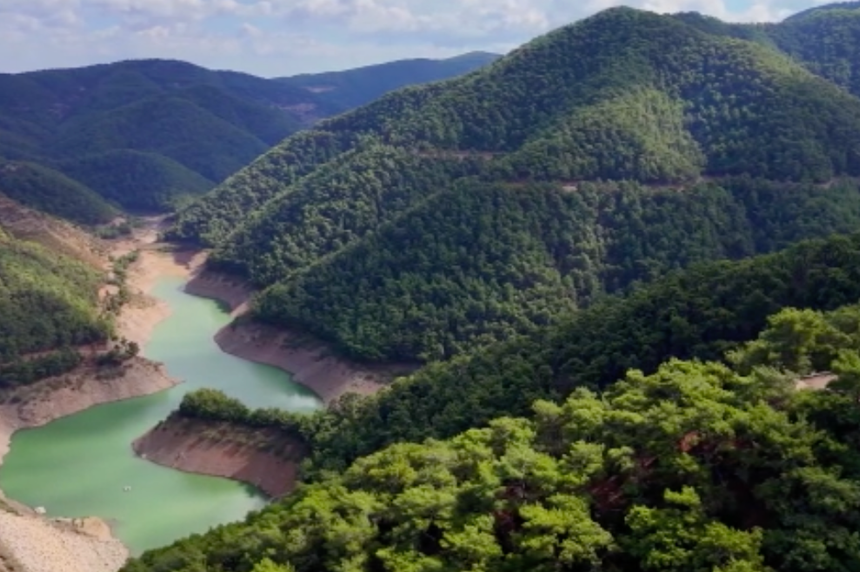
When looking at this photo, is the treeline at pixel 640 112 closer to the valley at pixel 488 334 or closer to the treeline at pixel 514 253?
the valley at pixel 488 334

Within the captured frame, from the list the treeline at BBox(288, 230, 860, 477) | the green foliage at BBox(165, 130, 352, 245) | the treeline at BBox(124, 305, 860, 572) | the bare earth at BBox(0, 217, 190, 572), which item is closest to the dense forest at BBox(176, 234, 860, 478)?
the treeline at BBox(288, 230, 860, 477)

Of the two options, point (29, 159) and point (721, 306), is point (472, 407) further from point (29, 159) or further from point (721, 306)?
point (29, 159)

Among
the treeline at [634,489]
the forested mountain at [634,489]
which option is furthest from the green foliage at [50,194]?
the forested mountain at [634,489]

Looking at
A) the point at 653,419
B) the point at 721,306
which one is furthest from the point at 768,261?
the point at 653,419

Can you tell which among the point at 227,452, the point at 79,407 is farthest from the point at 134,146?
the point at 227,452

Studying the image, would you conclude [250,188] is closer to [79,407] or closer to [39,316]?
[39,316]

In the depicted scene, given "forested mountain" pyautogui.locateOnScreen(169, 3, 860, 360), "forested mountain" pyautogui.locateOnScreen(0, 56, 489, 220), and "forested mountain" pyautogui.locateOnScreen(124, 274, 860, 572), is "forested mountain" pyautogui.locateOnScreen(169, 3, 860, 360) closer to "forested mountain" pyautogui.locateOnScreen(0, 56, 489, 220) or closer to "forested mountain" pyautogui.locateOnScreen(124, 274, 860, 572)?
"forested mountain" pyautogui.locateOnScreen(124, 274, 860, 572)

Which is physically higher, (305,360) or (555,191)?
(555,191)
